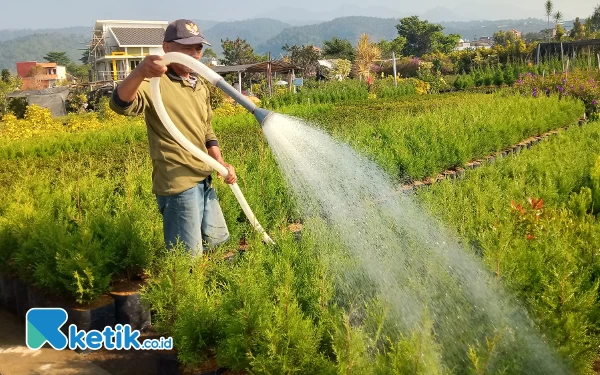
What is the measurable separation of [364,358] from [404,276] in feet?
3.43

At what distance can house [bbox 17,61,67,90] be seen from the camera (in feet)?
218

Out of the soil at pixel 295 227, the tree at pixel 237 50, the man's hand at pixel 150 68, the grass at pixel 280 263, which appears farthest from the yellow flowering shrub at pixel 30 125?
the tree at pixel 237 50

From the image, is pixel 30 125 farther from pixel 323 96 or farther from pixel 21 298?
pixel 323 96

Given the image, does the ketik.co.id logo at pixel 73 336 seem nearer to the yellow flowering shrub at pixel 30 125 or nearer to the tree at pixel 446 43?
the yellow flowering shrub at pixel 30 125

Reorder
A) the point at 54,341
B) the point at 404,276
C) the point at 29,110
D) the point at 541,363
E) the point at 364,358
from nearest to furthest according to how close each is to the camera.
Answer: the point at 364,358, the point at 541,363, the point at 404,276, the point at 54,341, the point at 29,110

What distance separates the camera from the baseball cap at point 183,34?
2.97 metres

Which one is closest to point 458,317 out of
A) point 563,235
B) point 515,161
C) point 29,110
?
point 563,235

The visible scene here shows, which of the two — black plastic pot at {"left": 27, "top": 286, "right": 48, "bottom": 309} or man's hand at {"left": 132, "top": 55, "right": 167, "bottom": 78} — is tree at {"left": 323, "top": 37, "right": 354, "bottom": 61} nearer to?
black plastic pot at {"left": 27, "top": 286, "right": 48, "bottom": 309}

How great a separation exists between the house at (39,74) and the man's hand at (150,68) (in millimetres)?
68223

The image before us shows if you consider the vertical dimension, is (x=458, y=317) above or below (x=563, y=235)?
below

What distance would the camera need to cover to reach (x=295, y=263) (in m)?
3.32

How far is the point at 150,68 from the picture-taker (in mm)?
2697

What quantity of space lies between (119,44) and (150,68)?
66.6 meters

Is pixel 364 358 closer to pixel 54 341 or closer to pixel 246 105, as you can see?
pixel 246 105
